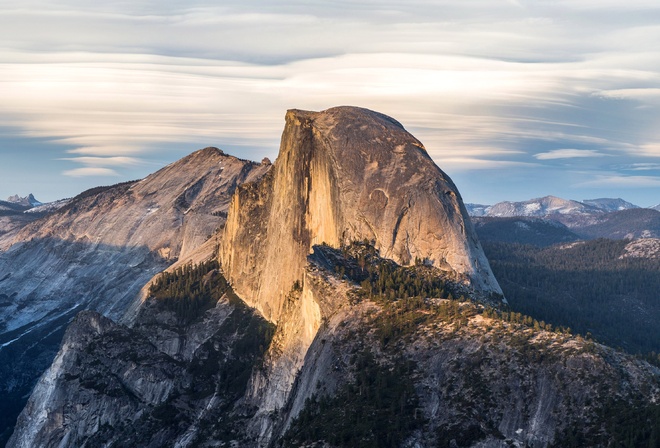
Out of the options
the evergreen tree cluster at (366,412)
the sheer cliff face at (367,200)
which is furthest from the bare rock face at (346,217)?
the evergreen tree cluster at (366,412)

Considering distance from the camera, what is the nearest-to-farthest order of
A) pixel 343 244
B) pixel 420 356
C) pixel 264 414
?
pixel 420 356, pixel 264 414, pixel 343 244

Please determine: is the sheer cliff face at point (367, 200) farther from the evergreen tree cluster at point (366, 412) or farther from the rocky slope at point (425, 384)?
the evergreen tree cluster at point (366, 412)

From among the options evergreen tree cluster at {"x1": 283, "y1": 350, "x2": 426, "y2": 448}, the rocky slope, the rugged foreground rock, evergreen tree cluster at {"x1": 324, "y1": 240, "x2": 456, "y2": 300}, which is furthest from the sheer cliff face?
evergreen tree cluster at {"x1": 283, "y1": 350, "x2": 426, "y2": 448}

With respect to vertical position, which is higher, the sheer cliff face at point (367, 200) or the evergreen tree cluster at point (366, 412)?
the sheer cliff face at point (367, 200)

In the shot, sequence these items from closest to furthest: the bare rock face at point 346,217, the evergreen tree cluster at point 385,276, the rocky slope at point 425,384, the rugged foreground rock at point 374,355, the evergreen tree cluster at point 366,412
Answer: the rocky slope at point 425,384 → the rugged foreground rock at point 374,355 → the evergreen tree cluster at point 366,412 → the evergreen tree cluster at point 385,276 → the bare rock face at point 346,217

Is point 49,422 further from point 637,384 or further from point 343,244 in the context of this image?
point 637,384

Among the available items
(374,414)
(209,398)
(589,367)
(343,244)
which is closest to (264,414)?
(209,398)
